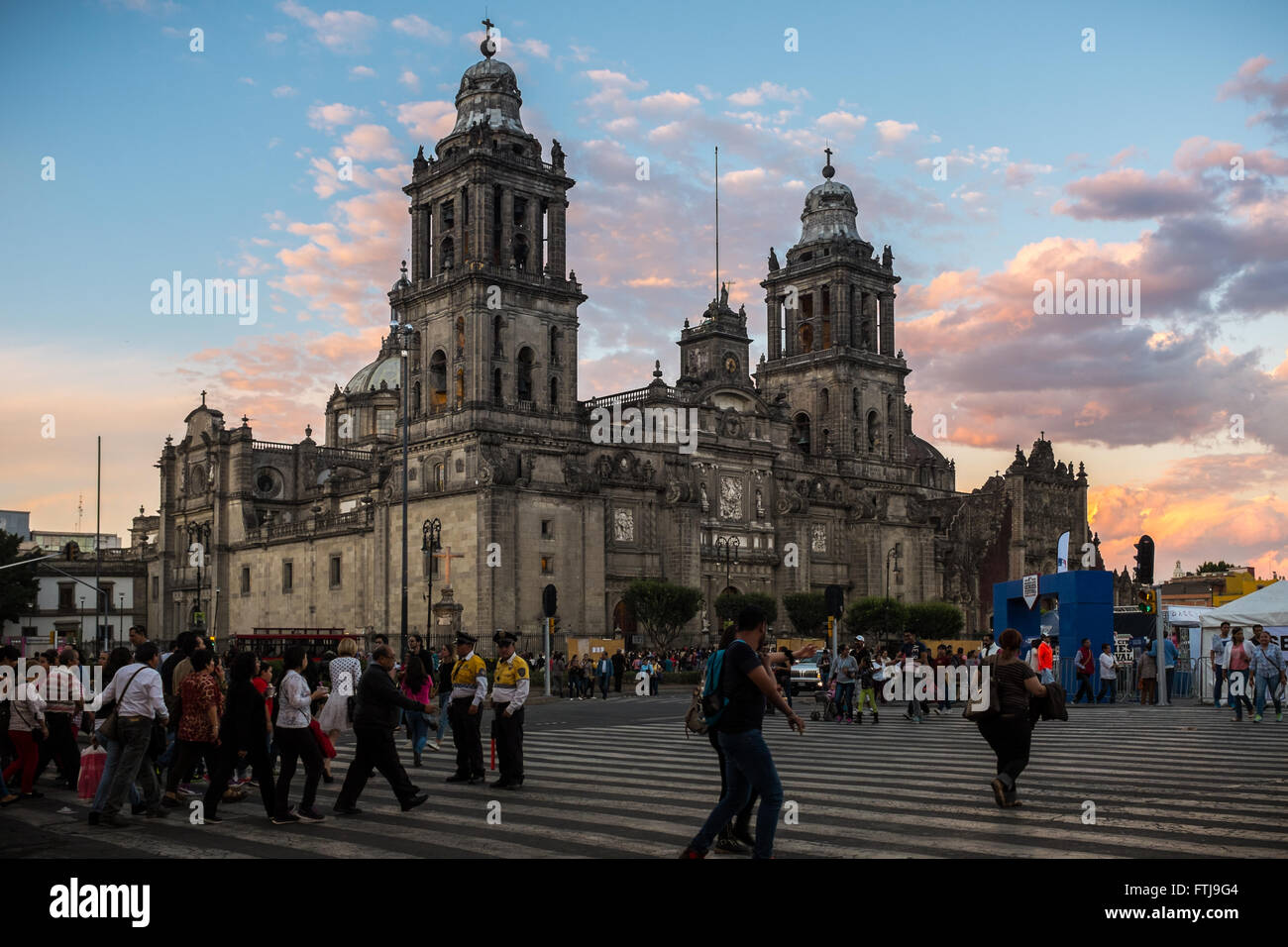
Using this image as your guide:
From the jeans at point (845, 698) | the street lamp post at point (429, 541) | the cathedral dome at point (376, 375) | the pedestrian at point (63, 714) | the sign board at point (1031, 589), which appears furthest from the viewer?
the cathedral dome at point (376, 375)

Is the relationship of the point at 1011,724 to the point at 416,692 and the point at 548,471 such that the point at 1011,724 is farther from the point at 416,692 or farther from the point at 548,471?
the point at 548,471

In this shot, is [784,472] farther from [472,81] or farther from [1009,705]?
[1009,705]

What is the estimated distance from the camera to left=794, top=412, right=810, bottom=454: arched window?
79.8 m

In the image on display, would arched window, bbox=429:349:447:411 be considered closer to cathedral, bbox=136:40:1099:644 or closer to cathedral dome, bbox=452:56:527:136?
cathedral, bbox=136:40:1099:644

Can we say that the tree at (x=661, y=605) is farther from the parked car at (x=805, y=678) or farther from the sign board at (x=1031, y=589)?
the sign board at (x=1031, y=589)

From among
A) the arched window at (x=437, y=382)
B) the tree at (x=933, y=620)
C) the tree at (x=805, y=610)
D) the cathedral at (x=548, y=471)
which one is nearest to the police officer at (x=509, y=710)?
the cathedral at (x=548, y=471)

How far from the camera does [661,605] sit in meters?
58.5

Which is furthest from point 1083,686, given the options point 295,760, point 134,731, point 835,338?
point 835,338

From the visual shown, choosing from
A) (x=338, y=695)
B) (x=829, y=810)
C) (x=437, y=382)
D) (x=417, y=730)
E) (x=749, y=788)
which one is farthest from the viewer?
(x=437, y=382)

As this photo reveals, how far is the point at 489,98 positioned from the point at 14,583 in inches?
1383

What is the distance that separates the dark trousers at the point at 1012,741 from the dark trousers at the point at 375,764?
219 inches

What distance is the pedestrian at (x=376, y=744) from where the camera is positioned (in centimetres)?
1247

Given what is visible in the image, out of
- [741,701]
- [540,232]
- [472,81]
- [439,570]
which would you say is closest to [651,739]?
[741,701]

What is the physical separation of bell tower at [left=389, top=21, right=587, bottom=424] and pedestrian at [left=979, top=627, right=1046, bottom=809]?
4586cm
